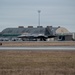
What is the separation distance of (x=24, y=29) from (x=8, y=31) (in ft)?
30.9

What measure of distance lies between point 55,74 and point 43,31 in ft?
375

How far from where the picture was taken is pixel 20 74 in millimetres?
16281

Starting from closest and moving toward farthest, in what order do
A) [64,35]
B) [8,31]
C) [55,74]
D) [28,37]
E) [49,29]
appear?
[55,74], [28,37], [64,35], [49,29], [8,31]

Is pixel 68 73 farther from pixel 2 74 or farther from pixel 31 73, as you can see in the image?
pixel 2 74

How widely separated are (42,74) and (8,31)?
426ft

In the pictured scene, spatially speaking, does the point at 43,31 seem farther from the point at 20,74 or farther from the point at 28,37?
the point at 20,74

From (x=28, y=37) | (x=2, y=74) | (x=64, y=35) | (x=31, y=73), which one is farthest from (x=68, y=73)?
(x=64, y=35)

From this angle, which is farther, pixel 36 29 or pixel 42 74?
pixel 36 29

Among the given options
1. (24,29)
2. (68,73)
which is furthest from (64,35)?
(68,73)

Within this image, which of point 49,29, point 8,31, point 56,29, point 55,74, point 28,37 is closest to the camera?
point 55,74

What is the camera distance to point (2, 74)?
16297 mm

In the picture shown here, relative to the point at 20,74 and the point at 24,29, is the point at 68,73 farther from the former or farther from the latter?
the point at 24,29

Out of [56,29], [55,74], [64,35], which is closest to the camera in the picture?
[55,74]

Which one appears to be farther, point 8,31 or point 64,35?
point 8,31
